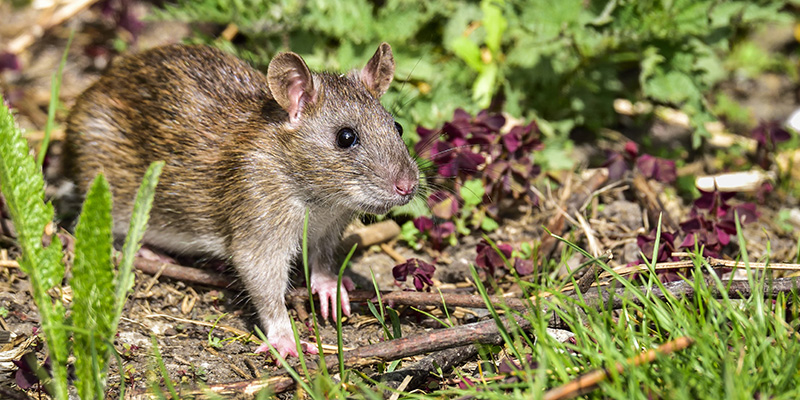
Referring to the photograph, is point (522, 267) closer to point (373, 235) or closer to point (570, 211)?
point (570, 211)

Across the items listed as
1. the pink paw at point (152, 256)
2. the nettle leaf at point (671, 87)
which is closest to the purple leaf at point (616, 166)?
the nettle leaf at point (671, 87)

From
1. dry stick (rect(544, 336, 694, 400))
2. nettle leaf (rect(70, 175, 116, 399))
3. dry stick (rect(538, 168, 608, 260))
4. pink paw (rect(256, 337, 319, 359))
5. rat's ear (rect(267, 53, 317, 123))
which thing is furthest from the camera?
dry stick (rect(538, 168, 608, 260))

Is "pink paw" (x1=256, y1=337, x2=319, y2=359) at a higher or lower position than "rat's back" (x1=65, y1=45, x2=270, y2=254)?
lower

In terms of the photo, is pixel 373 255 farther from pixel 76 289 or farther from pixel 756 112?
pixel 756 112

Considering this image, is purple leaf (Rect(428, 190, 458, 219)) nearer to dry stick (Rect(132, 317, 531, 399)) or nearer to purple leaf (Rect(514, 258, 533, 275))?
purple leaf (Rect(514, 258, 533, 275))

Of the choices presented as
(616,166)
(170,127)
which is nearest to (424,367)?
(170,127)

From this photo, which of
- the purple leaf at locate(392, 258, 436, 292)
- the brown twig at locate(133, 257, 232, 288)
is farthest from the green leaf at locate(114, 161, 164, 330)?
the purple leaf at locate(392, 258, 436, 292)
